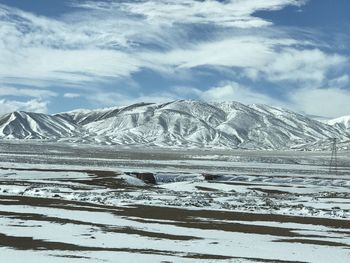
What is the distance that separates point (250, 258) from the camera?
880 inches

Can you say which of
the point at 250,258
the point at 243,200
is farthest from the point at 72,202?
the point at 250,258

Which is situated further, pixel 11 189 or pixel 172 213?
pixel 11 189

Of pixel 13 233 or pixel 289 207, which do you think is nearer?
pixel 13 233

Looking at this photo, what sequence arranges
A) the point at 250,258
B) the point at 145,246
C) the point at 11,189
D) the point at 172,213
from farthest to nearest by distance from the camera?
the point at 11,189 → the point at 172,213 → the point at 145,246 → the point at 250,258

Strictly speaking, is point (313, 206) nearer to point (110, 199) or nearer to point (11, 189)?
point (110, 199)

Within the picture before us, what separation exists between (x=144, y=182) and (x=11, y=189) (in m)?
21.9

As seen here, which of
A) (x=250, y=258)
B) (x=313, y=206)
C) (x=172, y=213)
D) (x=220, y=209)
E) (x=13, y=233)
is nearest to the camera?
(x=250, y=258)

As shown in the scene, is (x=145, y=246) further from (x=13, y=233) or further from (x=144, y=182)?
(x=144, y=182)

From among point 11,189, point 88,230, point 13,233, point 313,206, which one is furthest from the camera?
point 11,189

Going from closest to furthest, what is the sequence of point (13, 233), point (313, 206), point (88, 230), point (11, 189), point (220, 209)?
point (13, 233) → point (88, 230) → point (220, 209) → point (313, 206) → point (11, 189)

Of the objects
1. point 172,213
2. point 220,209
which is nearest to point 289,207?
point 220,209

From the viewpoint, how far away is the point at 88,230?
94.3 ft

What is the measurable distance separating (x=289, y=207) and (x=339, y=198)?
12.2 metres

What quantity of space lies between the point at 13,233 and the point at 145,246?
7.00 metres
